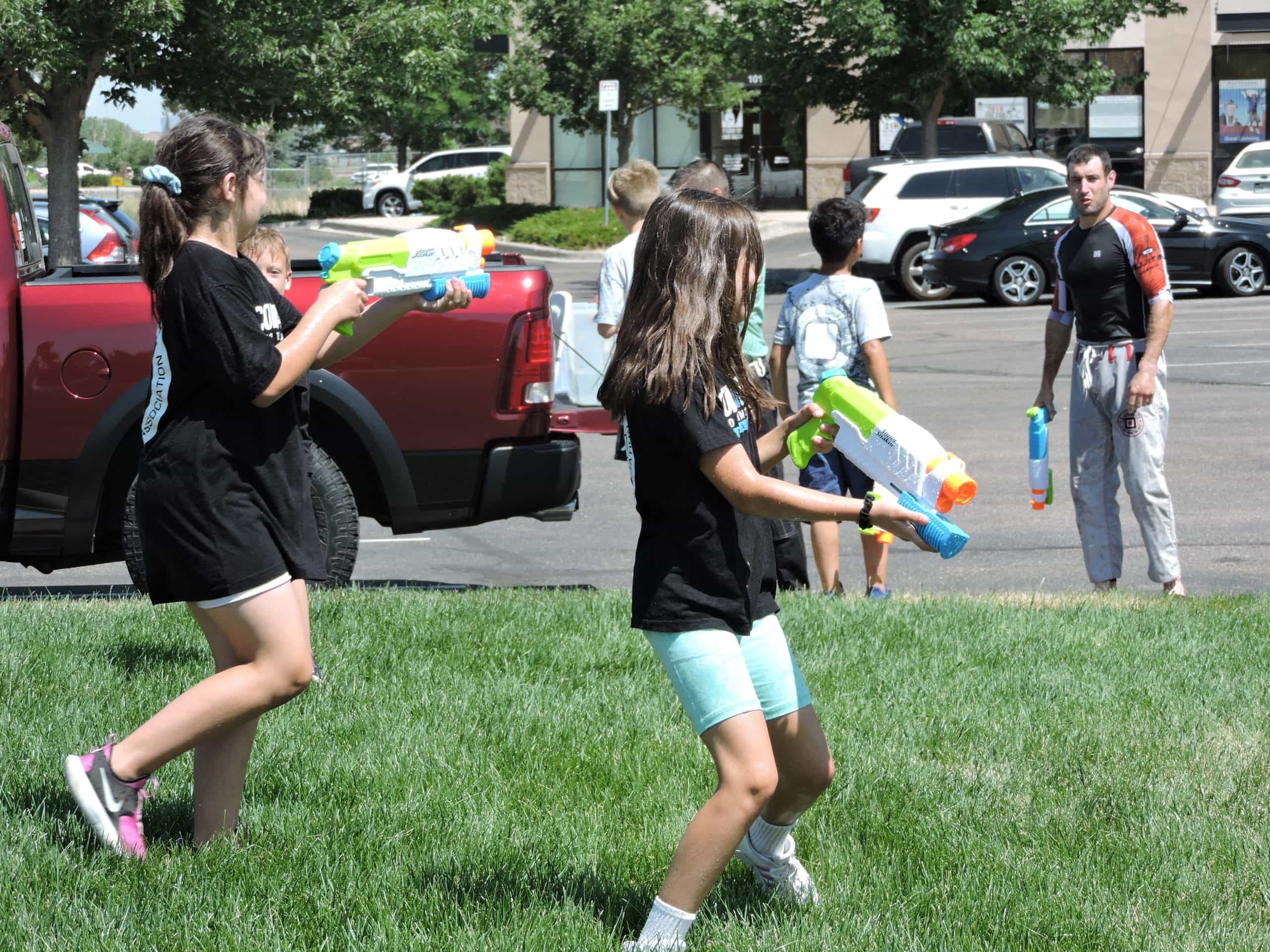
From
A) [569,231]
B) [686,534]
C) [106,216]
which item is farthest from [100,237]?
[686,534]

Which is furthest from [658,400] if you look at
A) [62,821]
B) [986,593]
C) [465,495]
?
[986,593]

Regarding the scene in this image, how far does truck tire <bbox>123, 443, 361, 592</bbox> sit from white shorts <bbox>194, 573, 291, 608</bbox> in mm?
2887

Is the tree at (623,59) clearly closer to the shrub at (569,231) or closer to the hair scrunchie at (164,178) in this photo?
the shrub at (569,231)

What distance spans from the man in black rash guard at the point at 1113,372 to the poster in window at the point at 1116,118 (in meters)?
29.9

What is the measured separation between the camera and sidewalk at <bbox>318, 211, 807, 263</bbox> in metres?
31.1

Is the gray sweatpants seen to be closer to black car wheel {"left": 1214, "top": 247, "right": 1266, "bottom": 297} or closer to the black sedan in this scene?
the black sedan

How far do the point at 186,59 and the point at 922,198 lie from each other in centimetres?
997

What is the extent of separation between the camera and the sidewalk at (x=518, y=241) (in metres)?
31.1

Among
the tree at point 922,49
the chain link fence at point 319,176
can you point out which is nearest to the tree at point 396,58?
the tree at point 922,49

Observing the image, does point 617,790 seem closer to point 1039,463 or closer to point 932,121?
point 1039,463

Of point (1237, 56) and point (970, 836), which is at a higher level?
point (1237, 56)

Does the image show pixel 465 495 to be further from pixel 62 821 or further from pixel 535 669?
pixel 62 821

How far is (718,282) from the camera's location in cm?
317

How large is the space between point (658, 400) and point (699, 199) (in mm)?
450
